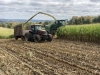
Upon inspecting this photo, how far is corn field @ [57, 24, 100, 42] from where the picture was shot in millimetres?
22469

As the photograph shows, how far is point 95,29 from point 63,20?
18.1 ft

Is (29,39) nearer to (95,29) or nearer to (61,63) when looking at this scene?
(95,29)

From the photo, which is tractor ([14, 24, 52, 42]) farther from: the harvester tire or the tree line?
the tree line

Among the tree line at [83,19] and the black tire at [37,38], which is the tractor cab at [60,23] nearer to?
the black tire at [37,38]

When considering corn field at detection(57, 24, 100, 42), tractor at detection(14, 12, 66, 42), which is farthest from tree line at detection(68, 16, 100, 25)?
corn field at detection(57, 24, 100, 42)

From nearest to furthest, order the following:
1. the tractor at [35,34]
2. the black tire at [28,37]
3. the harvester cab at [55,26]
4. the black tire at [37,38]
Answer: the black tire at [37,38], the tractor at [35,34], the black tire at [28,37], the harvester cab at [55,26]

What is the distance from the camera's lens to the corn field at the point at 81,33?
2247cm

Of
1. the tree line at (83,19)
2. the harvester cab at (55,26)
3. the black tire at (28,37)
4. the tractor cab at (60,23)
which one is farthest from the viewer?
the tree line at (83,19)

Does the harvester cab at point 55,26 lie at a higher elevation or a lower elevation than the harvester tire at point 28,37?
higher

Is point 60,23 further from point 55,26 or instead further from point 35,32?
point 35,32

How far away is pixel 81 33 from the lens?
80.1 ft

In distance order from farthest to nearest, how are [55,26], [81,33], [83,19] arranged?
[83,19]
[55,26]
[81,33]

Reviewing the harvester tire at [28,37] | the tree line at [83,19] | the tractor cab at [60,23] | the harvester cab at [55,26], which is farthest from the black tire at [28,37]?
the tree line at [83,19]

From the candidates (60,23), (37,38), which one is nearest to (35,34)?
(37,38)
